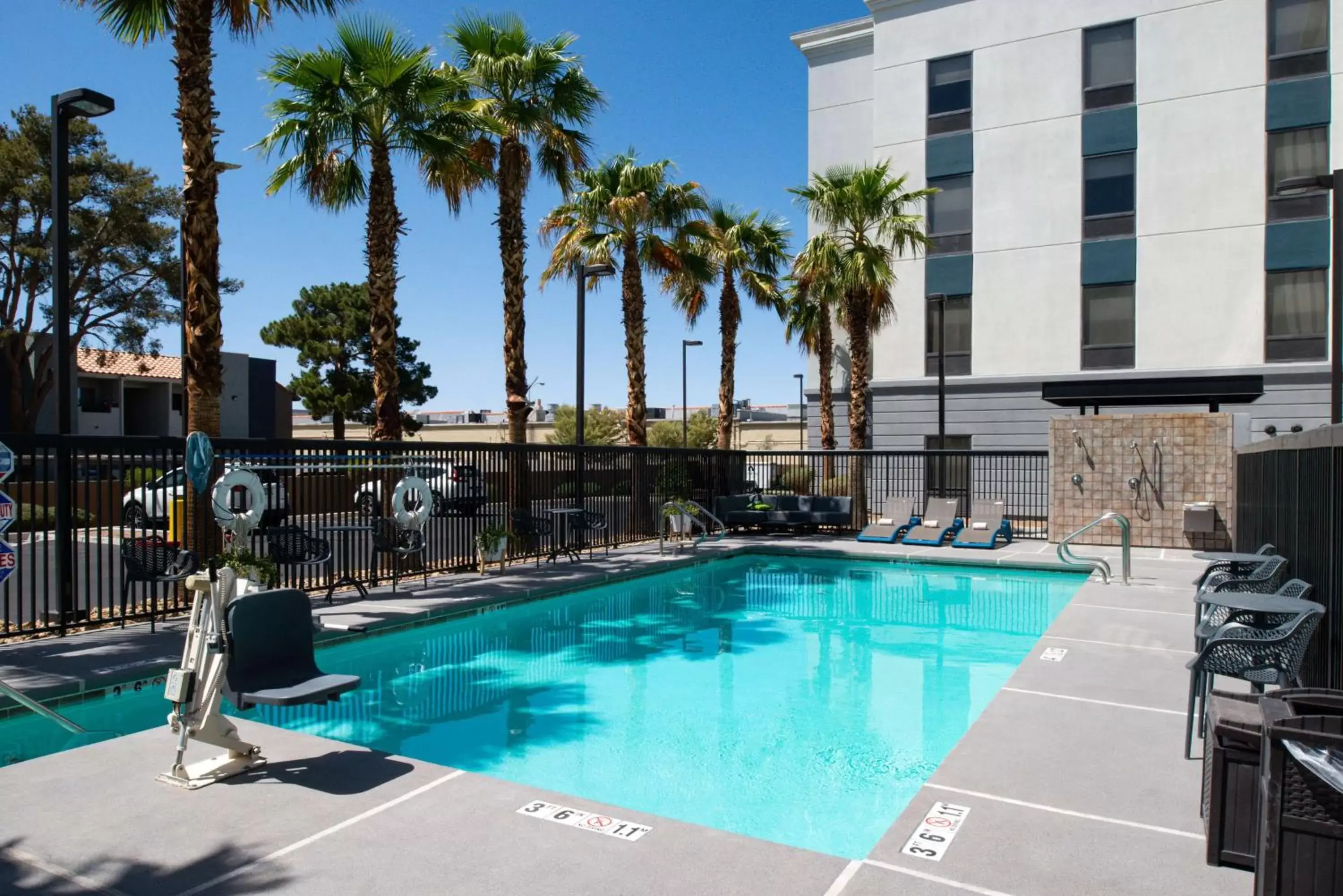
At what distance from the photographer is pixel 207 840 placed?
4.14 m

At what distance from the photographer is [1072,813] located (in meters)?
4.48

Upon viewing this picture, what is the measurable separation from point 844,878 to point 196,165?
31.7 ft

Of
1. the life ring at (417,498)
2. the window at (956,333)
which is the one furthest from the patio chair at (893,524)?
the life ring at (417,498)

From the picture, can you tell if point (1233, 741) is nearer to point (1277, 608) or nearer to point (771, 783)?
point (1277, 608)

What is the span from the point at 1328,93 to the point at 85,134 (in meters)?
37.0

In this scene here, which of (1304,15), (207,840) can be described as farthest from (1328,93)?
(207,840)

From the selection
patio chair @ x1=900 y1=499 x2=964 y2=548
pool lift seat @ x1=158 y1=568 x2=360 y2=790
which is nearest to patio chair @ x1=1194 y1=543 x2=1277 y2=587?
pool lift seat @ x1=158 y1=568 x2=360 y2=790

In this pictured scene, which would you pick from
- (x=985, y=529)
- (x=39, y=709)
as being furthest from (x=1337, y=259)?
(x=39, y=709)

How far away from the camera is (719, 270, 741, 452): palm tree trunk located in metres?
24.9

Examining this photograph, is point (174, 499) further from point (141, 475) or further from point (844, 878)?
point (844, 878)

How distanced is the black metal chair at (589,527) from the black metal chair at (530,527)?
46 cm

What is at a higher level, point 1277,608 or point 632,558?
point 1277,608

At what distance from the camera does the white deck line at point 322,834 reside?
3.71 metres

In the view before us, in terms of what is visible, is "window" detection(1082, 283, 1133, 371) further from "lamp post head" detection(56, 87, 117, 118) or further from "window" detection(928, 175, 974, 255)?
"lamp post head" detection(56, 87, 117, 118)
